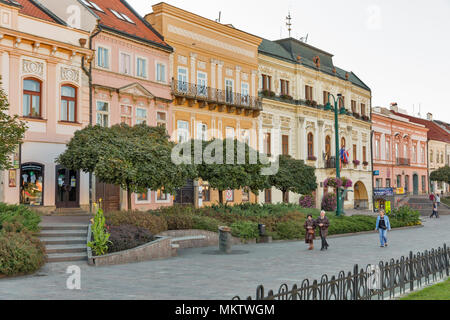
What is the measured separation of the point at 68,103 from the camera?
24.8 metres

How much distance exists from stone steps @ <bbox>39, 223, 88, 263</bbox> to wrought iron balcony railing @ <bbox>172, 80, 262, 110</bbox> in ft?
47.2

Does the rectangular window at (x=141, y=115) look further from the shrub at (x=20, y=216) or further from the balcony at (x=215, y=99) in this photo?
the shrub at (x=20, y=216)

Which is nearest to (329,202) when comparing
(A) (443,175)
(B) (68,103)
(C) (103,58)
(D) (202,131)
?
(D) (202,131)

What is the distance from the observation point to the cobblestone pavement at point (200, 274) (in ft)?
33.3

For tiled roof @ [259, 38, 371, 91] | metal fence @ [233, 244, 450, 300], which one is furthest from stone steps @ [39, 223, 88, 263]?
tiled roof @ [259, 38, 371, 91]

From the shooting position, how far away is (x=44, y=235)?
53.7 feet

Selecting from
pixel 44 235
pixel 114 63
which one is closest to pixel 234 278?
pixel 44 235

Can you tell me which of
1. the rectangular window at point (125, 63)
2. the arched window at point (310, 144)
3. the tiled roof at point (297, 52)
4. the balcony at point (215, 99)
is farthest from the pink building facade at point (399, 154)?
the rectangular window at point (125, 63)

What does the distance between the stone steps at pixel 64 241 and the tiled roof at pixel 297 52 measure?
23.8 m

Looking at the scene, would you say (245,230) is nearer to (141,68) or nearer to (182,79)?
(141,68)

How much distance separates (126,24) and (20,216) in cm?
1613

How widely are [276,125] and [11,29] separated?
21057 millimetres

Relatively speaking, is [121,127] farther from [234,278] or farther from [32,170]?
[234,278]

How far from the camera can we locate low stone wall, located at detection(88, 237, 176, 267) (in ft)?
47.5
